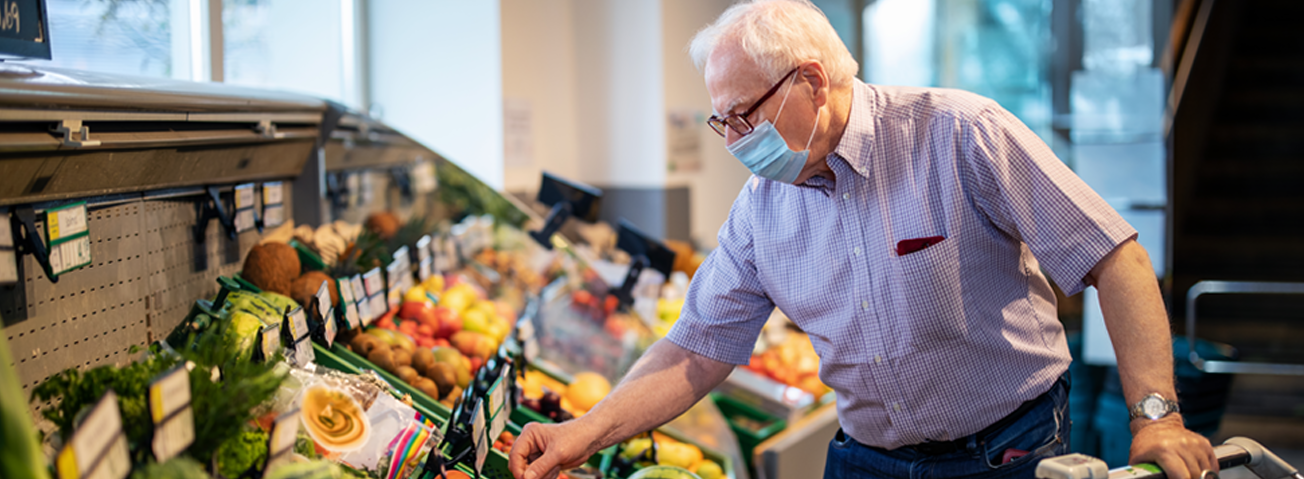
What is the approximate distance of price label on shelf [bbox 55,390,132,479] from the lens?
778 millimetres

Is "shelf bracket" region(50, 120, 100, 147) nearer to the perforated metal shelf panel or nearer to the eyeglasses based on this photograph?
the perforated metal shelf panel

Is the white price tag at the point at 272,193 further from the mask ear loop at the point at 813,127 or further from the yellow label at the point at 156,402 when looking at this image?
the mask ear loop at the point at 813,127

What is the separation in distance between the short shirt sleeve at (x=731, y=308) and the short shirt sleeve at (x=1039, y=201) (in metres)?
0.48

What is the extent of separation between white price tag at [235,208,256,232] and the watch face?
1.83 m

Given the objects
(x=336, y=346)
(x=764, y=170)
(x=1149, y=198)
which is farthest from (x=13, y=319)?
(x=1149, y=198)

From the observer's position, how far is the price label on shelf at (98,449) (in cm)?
78

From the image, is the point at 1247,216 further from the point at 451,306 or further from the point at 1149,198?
the point at 451,306

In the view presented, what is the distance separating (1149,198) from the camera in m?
4.92

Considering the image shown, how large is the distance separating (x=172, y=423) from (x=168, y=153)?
79 centimetres

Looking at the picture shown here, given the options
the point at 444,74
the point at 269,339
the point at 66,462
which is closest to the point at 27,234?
the point at 269,339

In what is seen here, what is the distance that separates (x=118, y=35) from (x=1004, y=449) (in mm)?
2567

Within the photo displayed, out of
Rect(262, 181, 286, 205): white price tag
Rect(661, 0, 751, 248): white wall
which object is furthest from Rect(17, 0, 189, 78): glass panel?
Rect(661, 0, 751, 248): white wall

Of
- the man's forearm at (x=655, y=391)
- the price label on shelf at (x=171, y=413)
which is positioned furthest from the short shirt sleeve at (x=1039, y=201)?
the price label on shelf at (x=171, y=413)

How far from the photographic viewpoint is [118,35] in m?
2.39
